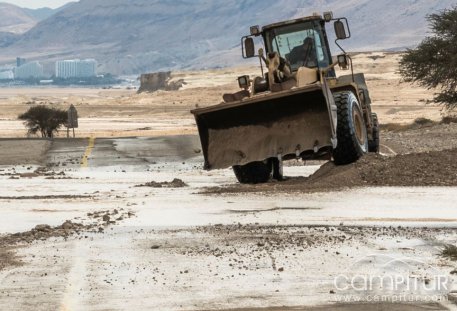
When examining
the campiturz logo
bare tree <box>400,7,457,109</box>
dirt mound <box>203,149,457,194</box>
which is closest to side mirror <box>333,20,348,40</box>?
dirt mound <box>203,149,457,194</box>

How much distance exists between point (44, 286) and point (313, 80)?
10370 mm

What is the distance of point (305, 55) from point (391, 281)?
11.1 m

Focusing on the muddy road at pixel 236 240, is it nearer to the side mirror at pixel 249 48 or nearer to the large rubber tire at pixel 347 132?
the large rubber tire at pixel 347 132

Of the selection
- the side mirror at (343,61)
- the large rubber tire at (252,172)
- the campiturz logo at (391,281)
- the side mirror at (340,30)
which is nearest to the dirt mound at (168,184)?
the large rubber tire at (252,172)

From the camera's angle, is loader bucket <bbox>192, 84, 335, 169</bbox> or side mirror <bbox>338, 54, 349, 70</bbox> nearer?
loader bucket <bbox>192, 84, 335, 169</bbox>

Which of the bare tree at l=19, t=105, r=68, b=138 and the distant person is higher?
the distant person

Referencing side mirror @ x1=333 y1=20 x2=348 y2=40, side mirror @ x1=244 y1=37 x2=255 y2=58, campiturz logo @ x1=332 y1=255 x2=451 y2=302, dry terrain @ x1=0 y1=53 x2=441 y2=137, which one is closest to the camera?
campiturz logo @ x1=332 y1=255 x2=451 y2=302

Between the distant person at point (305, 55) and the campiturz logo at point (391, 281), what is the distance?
988cm

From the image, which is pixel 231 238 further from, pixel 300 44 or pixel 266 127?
pixel 300 44

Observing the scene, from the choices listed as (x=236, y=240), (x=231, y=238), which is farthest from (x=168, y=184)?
(x=236, y=240)

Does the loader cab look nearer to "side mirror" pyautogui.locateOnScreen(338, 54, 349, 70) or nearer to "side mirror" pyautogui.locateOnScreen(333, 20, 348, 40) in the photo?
"side mirror" pyautogui.locateOnScreen(338, 54, 349, 70)

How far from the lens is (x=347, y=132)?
1825 cm

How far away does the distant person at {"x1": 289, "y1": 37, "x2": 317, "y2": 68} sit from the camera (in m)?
19.6

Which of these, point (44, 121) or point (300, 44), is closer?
point (300, 44)
